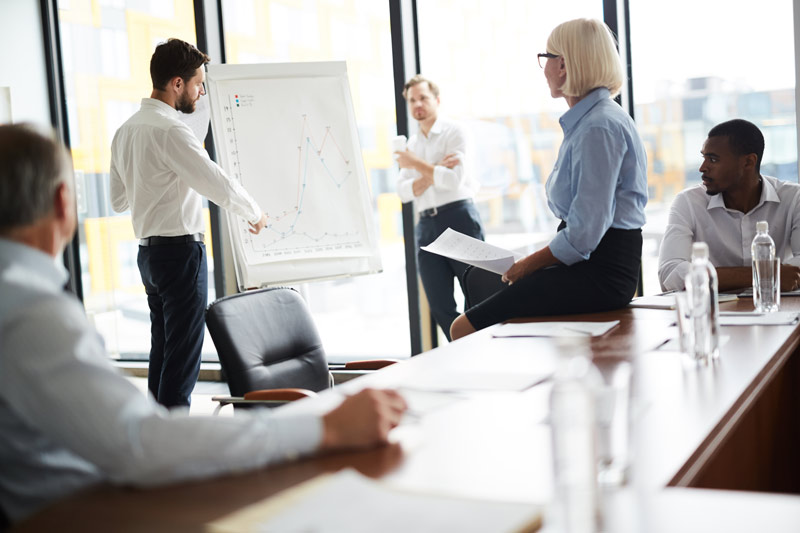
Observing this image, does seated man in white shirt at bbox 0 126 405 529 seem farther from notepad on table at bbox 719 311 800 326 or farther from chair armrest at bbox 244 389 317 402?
notepad on table at bbox 719 311 800 326

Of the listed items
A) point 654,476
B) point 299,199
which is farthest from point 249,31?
point 654,476

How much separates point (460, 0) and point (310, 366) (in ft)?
9.36

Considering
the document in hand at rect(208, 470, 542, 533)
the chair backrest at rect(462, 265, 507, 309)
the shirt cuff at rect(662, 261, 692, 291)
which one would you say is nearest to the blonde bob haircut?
the shirt cuff at rect(662, 261, 692, 291)

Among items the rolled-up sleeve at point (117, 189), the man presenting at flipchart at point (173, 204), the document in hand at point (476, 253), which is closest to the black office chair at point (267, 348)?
the document in hand at point (476, 253)

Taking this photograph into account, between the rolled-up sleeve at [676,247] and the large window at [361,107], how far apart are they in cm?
215

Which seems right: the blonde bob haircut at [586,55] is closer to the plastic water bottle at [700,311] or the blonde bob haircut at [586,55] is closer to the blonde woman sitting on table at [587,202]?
the blonde woman sitting on table at [587,202]

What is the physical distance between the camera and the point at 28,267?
42.5 inches

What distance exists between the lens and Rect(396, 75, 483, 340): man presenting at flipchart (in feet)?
14.4

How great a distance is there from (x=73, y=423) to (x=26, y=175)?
0.34 m

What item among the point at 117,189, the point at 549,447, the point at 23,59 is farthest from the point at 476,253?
the point at 23,59

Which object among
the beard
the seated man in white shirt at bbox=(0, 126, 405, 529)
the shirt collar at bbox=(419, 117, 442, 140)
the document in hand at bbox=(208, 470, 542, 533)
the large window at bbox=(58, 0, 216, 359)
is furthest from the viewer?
the large window at bbox=(58, 0, 216, 359)

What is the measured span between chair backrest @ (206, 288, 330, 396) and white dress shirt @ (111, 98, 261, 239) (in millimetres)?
1162

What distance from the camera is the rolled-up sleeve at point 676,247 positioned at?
2.98 metres

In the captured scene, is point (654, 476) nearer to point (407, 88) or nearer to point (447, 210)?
point (447, 210)
